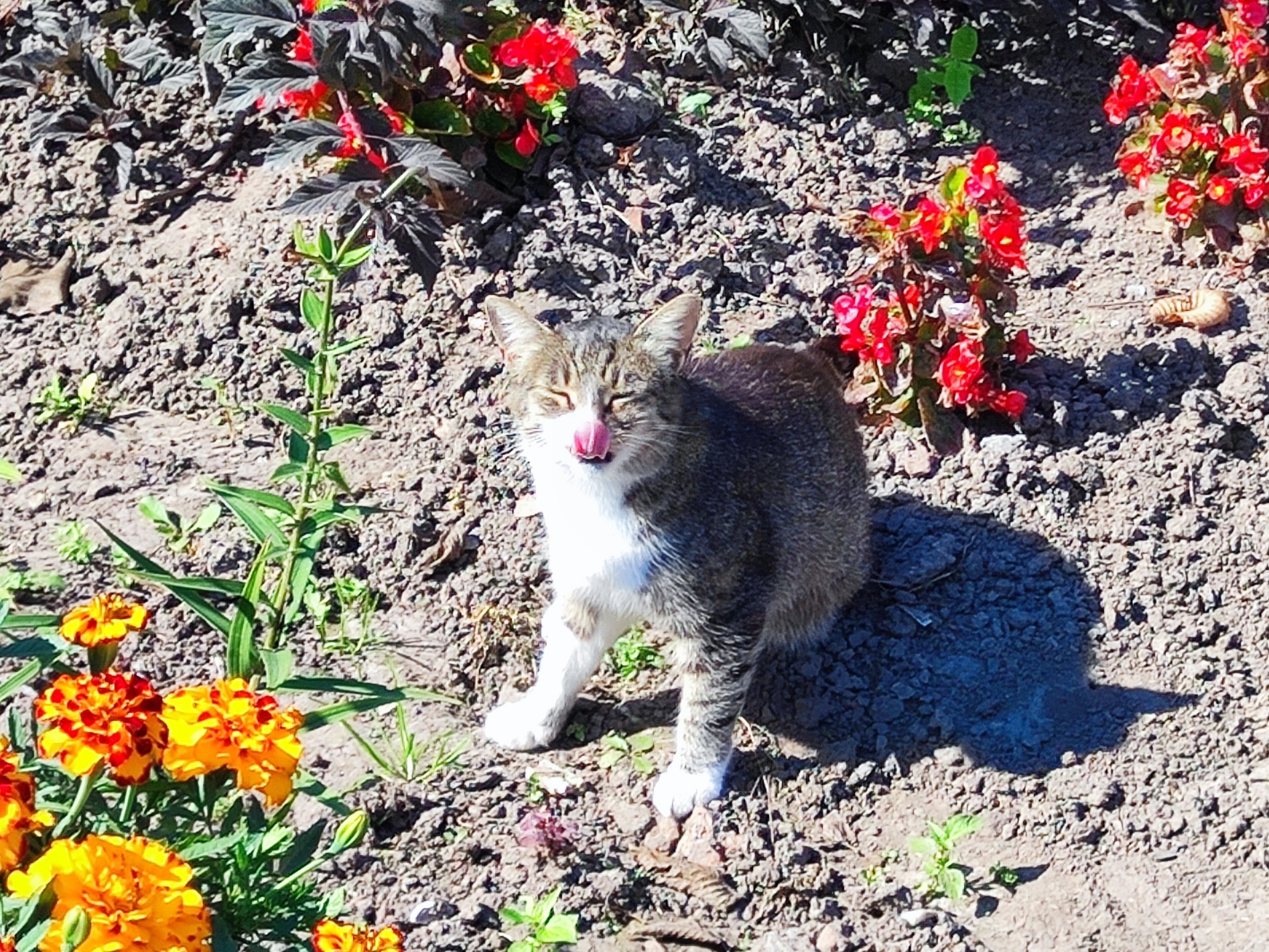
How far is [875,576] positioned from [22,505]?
96.8 inches

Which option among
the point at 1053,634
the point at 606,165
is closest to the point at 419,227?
the point at 606,165

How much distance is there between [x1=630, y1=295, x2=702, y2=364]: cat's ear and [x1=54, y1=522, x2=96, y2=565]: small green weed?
5.55ft

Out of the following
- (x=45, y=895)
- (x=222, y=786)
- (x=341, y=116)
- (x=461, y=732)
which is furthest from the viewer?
(x=341, y=116)

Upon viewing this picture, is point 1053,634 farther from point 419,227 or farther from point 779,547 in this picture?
point 419,227

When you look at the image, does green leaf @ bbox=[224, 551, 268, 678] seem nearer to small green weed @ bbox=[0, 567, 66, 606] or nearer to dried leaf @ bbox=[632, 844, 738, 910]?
dried leaf @ bbox=[632, 844, 738, 910]

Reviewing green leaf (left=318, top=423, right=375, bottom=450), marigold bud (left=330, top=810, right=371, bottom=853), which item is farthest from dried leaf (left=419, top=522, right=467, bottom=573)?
marigold bud (left=330, top=810, right=371, bottom=853)

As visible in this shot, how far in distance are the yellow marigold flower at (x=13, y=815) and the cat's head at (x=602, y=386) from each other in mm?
1662

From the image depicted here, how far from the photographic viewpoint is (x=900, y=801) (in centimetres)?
397

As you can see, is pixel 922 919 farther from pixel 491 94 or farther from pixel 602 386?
pixel 491 94

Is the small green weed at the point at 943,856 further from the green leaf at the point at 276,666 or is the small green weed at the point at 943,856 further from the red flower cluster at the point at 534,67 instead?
the red flower cluster at the point at 534,67

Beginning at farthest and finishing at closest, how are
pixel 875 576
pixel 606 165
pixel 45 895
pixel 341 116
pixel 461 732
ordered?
pixel 606 165 < pixel 341 116 < pixel 875 576 < pixel 461 732 < pixel 45 895

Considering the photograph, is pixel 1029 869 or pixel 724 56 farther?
pixel 724 56

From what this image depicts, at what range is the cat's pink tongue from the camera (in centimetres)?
363

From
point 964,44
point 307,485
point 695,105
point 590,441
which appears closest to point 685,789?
point 590,441
